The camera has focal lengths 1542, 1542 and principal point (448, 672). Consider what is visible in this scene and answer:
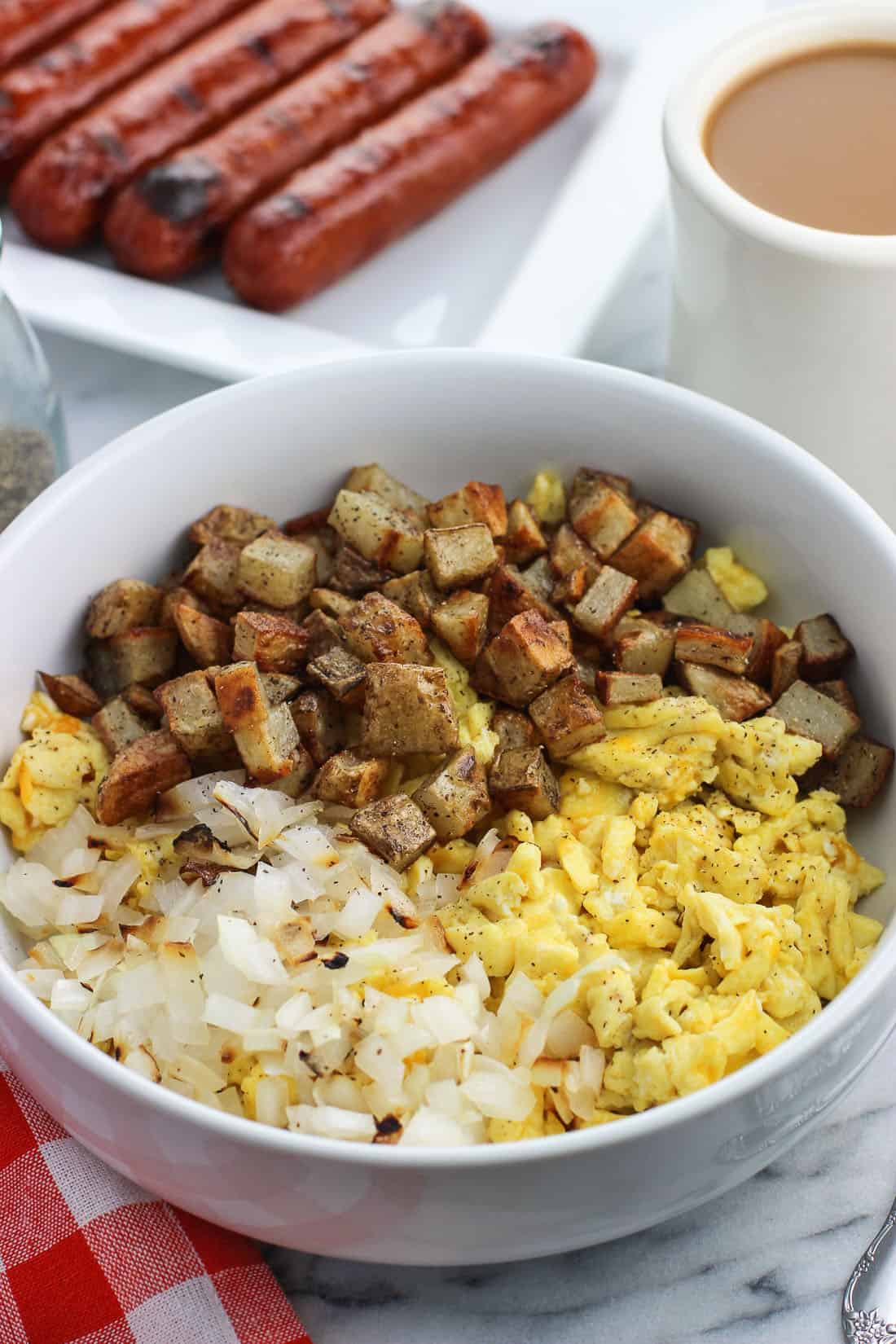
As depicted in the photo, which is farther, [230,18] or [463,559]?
[230,18]

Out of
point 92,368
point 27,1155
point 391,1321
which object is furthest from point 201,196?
point 391,1321

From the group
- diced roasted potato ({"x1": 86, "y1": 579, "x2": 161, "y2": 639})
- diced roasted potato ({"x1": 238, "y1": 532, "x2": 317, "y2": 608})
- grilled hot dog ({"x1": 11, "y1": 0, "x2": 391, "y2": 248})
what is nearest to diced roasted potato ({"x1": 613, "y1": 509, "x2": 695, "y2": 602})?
diced roasted potato ({"x1": 238, "y1": 532, "x2": 317, "y2": 608})

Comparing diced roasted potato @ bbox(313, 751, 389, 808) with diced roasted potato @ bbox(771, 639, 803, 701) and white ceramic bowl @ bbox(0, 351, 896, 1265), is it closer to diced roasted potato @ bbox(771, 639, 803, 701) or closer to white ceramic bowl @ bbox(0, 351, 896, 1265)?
white ceramic bowl @ bbox(0, 351, 896, 1265)

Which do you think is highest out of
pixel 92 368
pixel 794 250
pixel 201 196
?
pixel 794 250

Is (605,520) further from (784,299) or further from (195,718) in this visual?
(195,718)

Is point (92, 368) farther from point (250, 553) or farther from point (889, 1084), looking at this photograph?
point (889, 1084)

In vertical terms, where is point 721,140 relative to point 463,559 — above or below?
above

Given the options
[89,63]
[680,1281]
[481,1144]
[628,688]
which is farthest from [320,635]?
[89,63]
